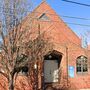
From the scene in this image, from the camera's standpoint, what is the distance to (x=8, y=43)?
21.1 m

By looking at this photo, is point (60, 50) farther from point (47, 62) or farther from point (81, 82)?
point (81, 82)

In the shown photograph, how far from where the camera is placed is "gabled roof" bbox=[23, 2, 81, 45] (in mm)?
32406

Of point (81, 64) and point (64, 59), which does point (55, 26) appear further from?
point (81, 64)

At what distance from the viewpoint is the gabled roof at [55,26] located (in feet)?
106

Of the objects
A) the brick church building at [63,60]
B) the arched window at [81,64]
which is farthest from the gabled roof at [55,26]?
the arched window at [81,64]

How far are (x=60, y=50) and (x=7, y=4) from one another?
12045 mm

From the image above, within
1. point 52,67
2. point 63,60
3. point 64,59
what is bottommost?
point 52,67

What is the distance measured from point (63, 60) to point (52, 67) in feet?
5.37

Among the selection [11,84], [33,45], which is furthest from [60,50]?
[11,84]

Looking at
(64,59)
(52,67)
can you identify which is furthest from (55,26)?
(52,67)

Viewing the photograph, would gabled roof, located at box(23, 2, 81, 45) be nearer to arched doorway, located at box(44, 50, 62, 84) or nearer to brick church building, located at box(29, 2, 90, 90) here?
brick church building, located at box(29, 2, 90, 90)

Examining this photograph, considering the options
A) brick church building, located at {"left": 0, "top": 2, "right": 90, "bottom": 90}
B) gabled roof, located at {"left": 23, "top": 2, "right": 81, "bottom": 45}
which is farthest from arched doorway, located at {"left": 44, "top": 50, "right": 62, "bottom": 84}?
gabled roof, located at {"left": 23, "top": 2, "right": 81, "bottom": 45}

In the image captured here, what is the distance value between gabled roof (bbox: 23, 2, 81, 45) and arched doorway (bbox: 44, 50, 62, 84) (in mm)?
2078

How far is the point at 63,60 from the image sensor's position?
3241 cm
